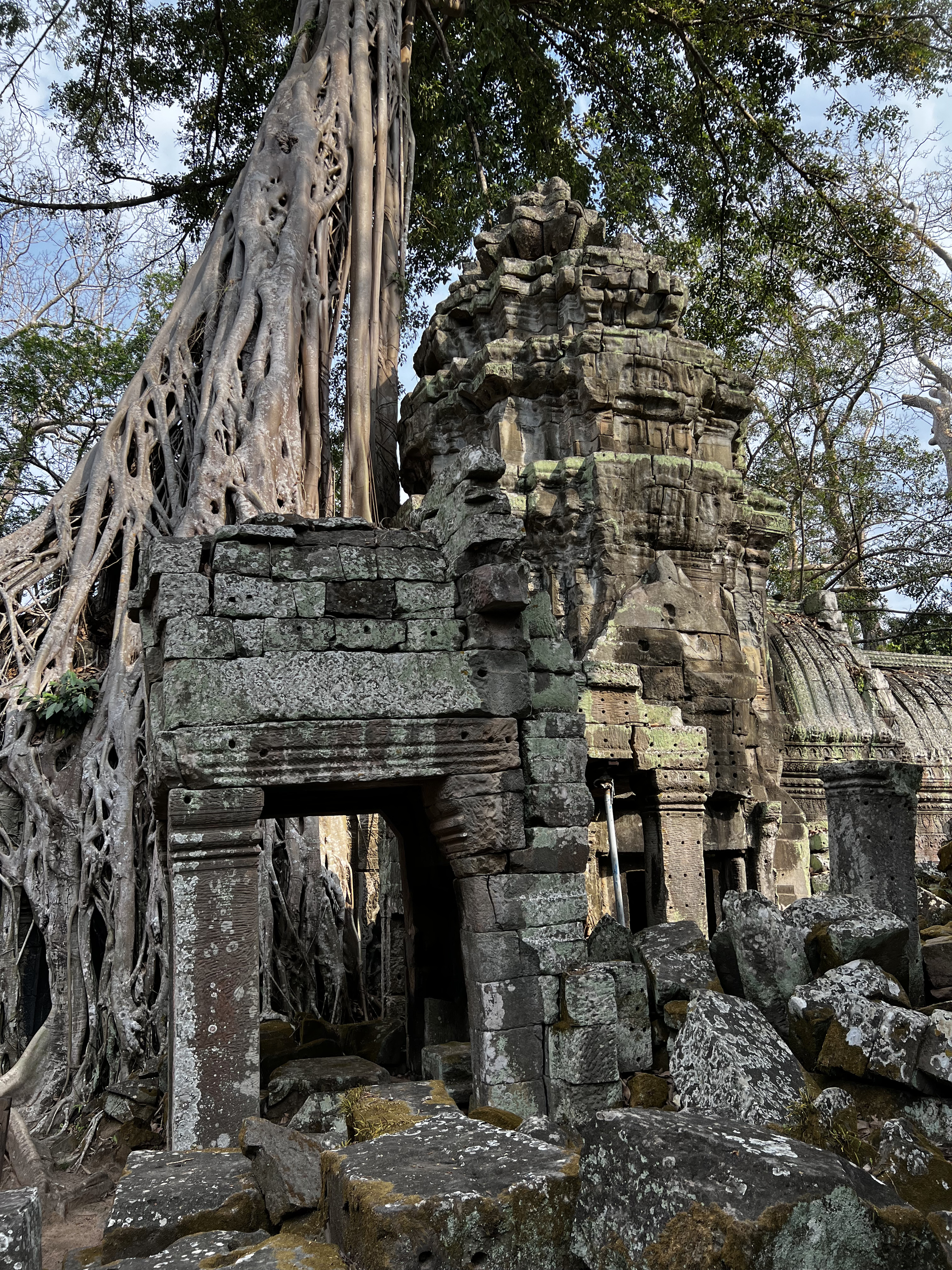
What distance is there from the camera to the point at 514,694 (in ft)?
16.1

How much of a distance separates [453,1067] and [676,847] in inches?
148

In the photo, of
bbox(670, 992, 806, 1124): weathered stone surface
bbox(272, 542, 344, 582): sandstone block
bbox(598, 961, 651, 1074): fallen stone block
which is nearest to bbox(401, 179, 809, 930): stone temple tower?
bbox(598, 961, 651, 1074): fallen stone block

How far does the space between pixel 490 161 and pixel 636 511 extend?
7477 mm

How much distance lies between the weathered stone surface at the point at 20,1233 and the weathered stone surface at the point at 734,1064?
2041 millimetres

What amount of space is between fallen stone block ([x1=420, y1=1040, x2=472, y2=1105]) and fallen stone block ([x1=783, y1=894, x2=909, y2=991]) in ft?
5.18

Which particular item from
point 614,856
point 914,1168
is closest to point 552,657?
point 914,1168

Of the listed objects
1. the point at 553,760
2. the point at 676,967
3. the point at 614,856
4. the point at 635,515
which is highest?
the point at 635,515

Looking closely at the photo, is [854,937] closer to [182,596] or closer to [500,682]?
[500,682]

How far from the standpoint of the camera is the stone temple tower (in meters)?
8.52

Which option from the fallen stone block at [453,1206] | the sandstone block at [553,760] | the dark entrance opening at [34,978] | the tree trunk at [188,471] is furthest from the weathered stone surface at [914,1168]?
the dark entrance opening at [34,978]

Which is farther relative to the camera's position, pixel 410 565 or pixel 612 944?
pixel 612 944

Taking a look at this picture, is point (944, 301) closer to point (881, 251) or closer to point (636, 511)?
point (881, 251)

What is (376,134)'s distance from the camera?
10.9 m

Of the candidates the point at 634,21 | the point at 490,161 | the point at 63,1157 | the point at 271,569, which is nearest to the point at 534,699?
the point at 271,569
